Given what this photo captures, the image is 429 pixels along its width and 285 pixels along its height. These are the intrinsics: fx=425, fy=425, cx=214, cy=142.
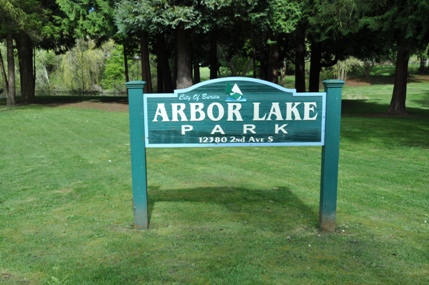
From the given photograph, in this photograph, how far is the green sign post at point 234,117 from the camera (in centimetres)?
460

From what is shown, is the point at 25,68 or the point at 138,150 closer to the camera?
the point at 138,150

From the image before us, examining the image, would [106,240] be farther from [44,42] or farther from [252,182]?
[44,42]

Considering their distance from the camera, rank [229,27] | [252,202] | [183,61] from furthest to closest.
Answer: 1. [183,61]
2. [229,27]
3. [252,202]

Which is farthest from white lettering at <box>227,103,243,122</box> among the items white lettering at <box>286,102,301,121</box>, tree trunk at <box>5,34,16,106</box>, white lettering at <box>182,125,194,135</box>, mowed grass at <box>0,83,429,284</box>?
tree trunk at <box>5,34,16,106</box>

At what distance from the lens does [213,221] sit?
5.06m

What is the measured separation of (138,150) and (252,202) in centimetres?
194

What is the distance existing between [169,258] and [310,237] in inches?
61.5

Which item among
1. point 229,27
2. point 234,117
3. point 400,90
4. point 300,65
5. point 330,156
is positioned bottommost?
point 330,156

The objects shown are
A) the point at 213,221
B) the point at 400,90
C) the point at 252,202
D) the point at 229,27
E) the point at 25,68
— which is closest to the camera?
the point at 213,221

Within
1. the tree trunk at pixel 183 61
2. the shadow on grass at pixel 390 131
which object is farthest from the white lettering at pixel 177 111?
the tree trunk at pixel 183 61

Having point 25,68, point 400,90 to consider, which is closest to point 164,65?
point 25,68

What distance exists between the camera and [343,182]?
703 cm

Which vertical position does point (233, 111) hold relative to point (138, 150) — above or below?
above

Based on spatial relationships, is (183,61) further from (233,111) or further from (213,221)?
(233,111)
